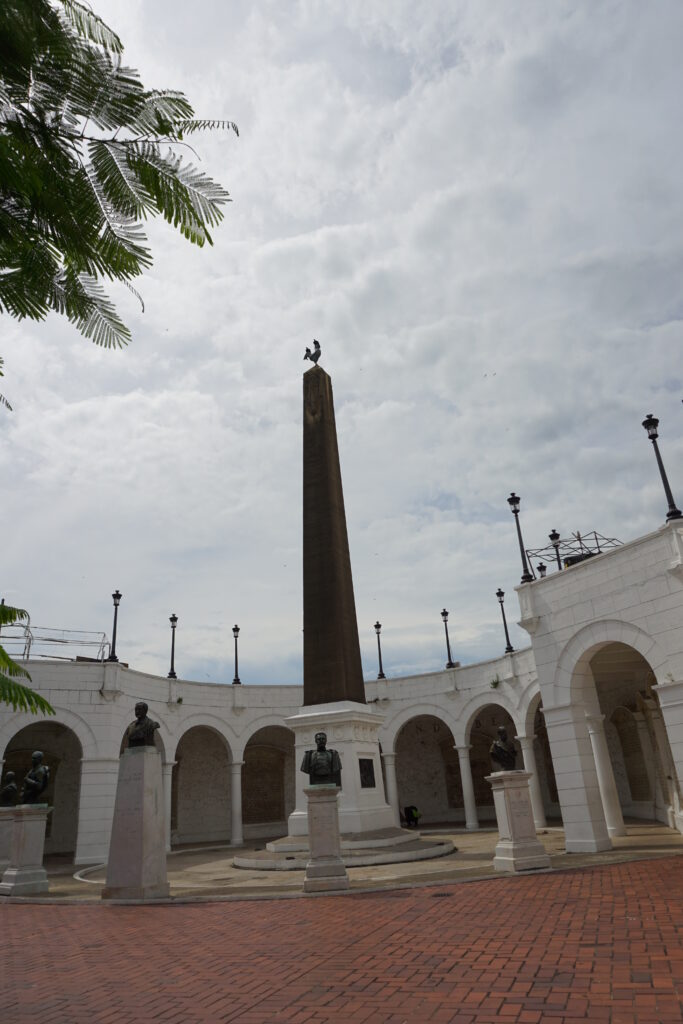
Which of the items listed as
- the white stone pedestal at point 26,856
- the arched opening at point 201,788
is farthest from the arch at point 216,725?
the white stone pedestal at point 26,856

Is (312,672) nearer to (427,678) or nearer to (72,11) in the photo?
(427,678)

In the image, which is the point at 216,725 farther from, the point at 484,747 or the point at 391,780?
the point at 484,747

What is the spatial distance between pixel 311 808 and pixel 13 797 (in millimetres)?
9308

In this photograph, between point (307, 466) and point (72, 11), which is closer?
point (72, 11)

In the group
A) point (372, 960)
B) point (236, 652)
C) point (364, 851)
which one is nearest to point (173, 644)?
point (236, 652)

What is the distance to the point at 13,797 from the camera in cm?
1639

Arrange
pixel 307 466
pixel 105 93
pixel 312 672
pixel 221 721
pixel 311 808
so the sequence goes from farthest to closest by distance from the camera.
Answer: pixel 221 721, pixel 307 466, pixel 312 672, pixel 311 808, pixel 105 93

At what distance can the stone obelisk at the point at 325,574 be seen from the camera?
58.0 ft

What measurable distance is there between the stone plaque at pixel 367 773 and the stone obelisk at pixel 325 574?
62.5 inches

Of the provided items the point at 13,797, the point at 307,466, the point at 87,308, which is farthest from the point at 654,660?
the point at 13,797

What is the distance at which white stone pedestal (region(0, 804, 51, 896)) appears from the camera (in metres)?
13.4

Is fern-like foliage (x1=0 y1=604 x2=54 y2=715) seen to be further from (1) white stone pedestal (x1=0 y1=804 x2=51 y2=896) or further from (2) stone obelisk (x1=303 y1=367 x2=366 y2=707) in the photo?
(2) stone obelisk (x1=303 y1=367 x2=366 y2=707)

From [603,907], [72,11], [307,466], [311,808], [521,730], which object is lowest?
[603,907]

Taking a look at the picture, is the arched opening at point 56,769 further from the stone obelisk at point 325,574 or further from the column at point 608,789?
the column at point 608,789
